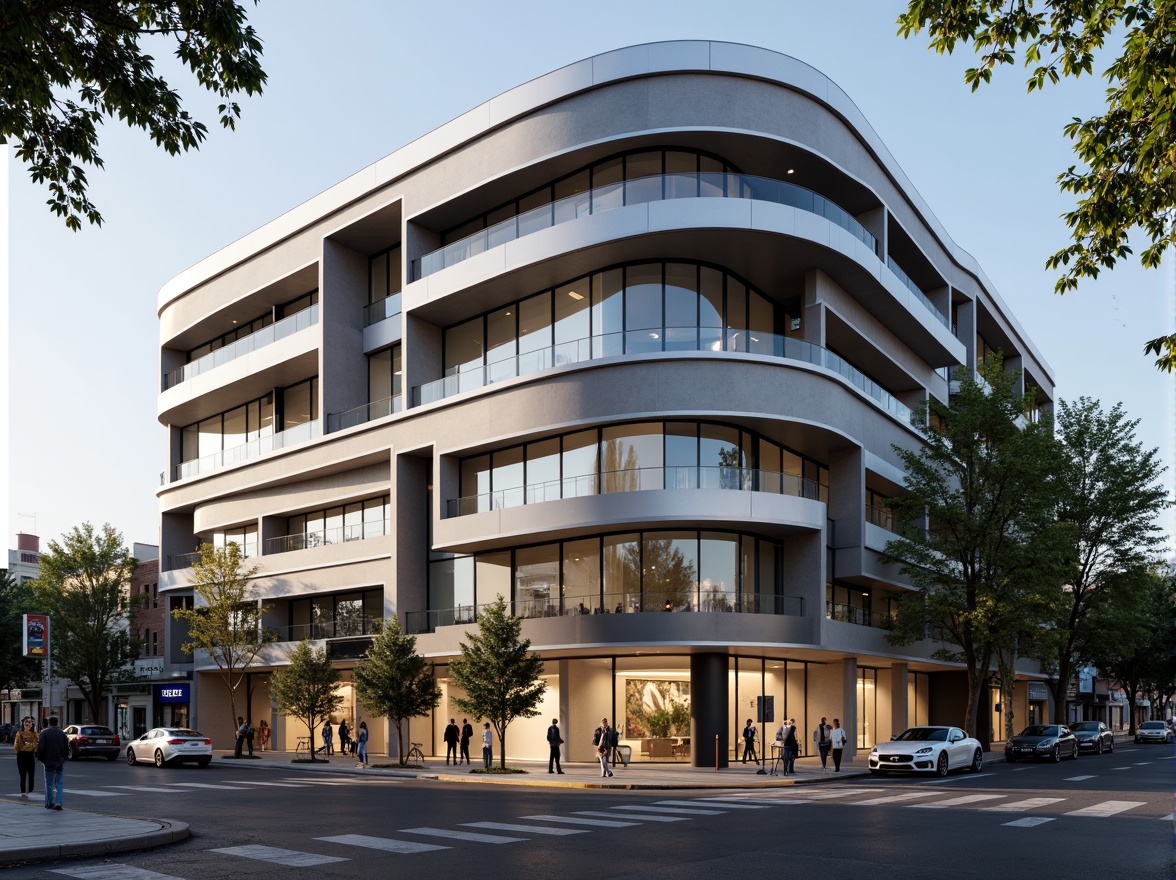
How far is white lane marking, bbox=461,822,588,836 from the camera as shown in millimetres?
17516

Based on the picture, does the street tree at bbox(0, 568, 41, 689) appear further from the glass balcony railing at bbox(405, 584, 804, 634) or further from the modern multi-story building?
the glass balcony railing at bbox(405, 584, 804, 634)

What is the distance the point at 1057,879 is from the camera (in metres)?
12.7

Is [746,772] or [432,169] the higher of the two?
[432,169]

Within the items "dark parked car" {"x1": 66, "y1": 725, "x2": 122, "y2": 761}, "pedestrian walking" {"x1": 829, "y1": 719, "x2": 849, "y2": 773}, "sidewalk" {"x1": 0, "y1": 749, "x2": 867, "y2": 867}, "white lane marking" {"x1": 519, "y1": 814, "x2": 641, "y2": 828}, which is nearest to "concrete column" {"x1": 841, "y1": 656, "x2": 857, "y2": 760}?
"sidewalk" {"x1": 0, "y1": 749, "x2": 867, "y2": 867}

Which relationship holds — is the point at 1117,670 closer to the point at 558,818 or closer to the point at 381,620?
the point at 381,620

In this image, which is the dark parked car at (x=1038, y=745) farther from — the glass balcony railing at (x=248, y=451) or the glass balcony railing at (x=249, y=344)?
the glass balcony railing at (x=249, y=344)

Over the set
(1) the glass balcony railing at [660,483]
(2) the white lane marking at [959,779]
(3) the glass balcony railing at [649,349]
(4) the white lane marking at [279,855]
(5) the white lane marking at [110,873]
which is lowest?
(2) the white lane marking at [959,779]

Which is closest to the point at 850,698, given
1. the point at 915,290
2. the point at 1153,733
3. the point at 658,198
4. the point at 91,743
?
the point at 915,290

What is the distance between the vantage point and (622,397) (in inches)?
1439

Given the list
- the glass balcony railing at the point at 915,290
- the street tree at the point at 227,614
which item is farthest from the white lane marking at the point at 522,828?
the glass balcony railing at the point at 915,290

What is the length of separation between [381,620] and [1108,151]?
3600cm

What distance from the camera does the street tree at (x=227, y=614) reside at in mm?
47844

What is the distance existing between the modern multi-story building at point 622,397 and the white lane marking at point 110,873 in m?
23.3

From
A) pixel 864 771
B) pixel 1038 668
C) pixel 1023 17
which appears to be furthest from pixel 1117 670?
pixel 1023 17
